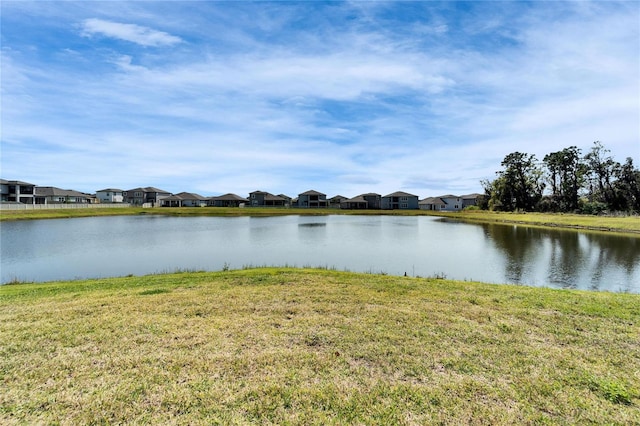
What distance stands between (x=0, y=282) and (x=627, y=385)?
2018 cm

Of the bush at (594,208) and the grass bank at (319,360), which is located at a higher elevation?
the bush at (594,208)

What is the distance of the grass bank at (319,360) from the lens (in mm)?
3789

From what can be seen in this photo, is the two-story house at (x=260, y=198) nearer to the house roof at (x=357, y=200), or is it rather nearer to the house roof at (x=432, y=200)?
the house roof at (x=357, y=200)

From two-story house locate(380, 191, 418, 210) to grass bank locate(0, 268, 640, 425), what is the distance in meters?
97.2

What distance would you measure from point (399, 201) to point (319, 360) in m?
103

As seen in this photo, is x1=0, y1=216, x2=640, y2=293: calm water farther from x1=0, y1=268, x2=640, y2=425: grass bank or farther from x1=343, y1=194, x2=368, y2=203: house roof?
x1=343, y1=194, x2=368, y2=203: house roof

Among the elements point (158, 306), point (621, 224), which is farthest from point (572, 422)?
point (621, 224)

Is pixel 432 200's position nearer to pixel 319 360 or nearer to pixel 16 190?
pixel 16 190

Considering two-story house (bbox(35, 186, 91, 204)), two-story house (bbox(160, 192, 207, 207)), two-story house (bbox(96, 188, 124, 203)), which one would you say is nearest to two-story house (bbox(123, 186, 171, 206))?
two-story house (bbox(96, 188, 124, 203))

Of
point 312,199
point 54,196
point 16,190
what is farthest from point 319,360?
point 54,196

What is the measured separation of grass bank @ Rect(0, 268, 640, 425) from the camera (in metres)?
3.79

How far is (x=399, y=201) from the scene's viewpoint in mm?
104812

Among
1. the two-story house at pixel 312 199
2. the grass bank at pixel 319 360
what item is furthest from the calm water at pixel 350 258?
the two-story house at pixel 312 199

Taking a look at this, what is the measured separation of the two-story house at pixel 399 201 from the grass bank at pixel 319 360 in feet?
319
